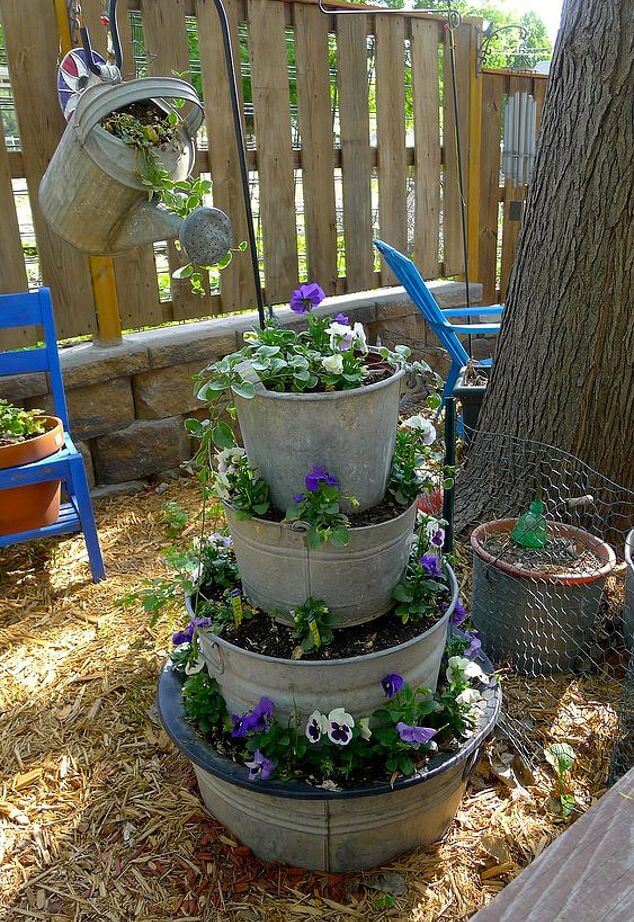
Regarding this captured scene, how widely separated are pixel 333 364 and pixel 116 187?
676 mm

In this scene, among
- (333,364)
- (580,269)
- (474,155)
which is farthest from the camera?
(474,155)

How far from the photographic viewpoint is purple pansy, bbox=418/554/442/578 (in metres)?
1.66

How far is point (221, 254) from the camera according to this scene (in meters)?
1.47

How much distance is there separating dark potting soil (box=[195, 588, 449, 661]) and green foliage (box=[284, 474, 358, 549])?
0.24m

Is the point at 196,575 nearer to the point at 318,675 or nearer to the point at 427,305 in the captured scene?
the point at 318,675

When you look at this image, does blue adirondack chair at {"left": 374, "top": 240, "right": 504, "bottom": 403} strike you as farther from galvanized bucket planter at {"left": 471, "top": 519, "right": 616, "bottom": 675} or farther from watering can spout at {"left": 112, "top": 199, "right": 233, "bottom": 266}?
watering can spout at {"left": 112, "top": 199, "right": 233, "bottom": 266}

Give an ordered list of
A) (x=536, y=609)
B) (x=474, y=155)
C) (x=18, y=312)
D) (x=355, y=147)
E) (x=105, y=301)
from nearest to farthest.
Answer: (x=536, y=609) → (x=18, y=312) → (x=105, y=301) → (x=355, y=147) → (x=474, y=155)

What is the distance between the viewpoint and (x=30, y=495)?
2.57 metres

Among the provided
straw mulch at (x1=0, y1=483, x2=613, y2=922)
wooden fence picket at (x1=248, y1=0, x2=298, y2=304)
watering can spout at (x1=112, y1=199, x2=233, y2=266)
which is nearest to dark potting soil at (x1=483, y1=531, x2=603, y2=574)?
straw mulch at (x1=0, y1=483, x2=613, y2=922)

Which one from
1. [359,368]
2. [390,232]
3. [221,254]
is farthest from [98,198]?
[390,232]

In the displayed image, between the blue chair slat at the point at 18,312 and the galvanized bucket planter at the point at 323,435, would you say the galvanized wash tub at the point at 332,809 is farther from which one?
the blue chair slat at the point at 18,312

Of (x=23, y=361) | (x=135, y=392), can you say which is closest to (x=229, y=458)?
(x=23, y=361)

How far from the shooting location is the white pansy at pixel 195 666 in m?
1.67

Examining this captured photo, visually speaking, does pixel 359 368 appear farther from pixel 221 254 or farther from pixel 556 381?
pixel 556 381
